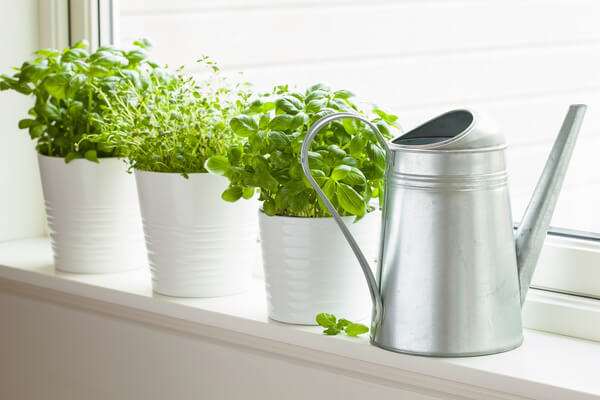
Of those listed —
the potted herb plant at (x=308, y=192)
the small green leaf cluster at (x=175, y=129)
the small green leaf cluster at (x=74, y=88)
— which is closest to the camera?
the potted herb plant at (x=308, y=192)

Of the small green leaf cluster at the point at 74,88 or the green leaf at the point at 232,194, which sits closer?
the green leaf at the point at 232,194

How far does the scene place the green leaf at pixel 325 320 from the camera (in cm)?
96

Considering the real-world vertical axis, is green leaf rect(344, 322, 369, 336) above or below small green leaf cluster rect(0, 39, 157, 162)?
below

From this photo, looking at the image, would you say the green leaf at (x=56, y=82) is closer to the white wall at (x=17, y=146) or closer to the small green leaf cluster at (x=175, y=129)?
the small green leaf cluster at (x=175, y=129)

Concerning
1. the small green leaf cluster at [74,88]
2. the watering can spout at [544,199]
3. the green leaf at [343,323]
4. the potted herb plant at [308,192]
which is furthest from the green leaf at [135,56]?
the watering can spout at [544,199]

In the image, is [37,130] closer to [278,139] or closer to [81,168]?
[81,168]

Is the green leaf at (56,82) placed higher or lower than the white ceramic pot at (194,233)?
higher

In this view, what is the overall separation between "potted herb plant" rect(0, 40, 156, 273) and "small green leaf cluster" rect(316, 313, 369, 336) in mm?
449

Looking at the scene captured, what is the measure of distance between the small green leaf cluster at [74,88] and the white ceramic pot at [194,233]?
0.14 meters

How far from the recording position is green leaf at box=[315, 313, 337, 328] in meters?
0.96

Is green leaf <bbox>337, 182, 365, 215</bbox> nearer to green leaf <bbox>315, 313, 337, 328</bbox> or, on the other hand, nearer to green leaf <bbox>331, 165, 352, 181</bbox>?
green leaf <bbox>331, 165, 352, 181</bbox>

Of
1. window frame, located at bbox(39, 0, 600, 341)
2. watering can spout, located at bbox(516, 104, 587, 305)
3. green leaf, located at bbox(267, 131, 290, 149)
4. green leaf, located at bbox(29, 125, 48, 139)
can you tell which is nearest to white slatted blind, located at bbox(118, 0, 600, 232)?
window frame, located at bbox(39, 0, 600, 341)

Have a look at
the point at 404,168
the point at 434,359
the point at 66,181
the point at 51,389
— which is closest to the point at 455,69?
the point at 404,168

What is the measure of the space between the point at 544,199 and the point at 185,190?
48 centimetres
